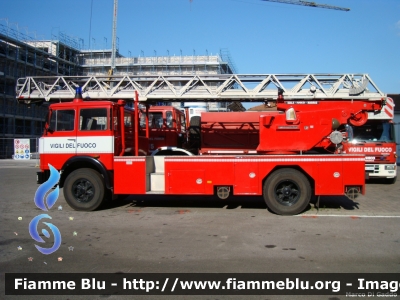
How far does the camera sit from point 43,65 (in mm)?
49000

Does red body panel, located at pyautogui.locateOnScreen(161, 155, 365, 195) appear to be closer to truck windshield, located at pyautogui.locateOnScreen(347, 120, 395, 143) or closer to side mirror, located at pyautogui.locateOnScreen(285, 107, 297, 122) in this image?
side mirror, located at pyautogui.locateOnScreen(285, 107, 297, 122)

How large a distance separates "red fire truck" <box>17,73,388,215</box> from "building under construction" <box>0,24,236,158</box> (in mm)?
21938

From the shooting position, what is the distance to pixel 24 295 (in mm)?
4793

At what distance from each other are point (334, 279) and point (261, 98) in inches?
267

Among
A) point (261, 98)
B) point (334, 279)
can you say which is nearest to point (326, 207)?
point (261, 98)

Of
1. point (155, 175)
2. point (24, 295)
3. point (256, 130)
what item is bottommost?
point (24, 295)

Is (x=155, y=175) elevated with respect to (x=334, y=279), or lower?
elevated

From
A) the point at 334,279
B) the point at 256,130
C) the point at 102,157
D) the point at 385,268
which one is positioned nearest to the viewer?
the point at 334,279

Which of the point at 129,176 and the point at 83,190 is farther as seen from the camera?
the point at 83,190

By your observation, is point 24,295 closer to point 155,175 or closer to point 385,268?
point 385,268

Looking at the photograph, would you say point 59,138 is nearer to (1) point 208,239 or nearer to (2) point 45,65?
(1) point 208,239

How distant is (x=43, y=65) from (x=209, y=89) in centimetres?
4382

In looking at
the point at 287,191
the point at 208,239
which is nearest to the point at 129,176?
the point at 208,239

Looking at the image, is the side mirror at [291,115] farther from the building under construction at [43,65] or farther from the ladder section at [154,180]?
the building under construction at [43,65]
